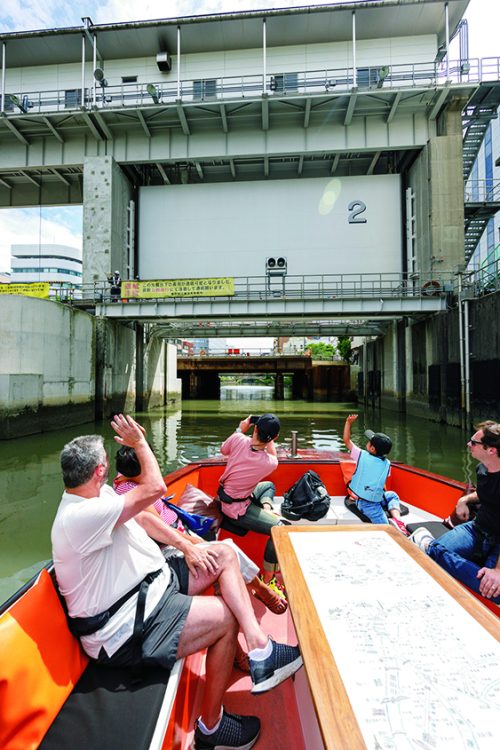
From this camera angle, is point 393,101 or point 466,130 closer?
point 393,101

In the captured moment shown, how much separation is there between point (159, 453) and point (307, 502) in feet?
27.2

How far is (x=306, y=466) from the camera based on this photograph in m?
4.65

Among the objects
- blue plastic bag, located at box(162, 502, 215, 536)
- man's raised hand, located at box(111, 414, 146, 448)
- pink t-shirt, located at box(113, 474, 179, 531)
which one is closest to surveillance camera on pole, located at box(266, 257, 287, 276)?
blue plastic bag, located at box(162, 502, 215, 536)

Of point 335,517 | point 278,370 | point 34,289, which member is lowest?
point 335,517

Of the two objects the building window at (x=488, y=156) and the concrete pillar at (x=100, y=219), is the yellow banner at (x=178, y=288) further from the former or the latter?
the building window at (x=488, y=156)

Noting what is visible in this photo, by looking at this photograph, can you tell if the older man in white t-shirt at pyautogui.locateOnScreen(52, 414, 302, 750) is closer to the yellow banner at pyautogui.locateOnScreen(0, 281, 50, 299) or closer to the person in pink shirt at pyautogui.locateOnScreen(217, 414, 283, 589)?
the person in pink shirt at pyautogui.locateOnScreen(217, 414, 283, 589)

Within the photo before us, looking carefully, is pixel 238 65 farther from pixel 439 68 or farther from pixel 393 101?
pixel 439 68

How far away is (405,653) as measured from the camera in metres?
1.38

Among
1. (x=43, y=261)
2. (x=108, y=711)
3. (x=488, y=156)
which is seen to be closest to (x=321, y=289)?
(x=108, y=711)

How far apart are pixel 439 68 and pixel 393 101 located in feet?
12.7

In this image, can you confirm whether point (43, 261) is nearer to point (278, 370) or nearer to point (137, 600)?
point (278, 370)

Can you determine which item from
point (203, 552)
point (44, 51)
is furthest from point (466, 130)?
point (203, 552)

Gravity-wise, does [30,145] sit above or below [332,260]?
above

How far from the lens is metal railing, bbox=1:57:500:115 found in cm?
2003
